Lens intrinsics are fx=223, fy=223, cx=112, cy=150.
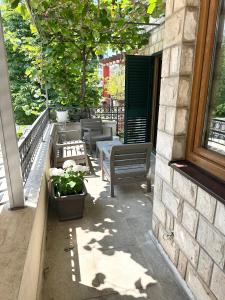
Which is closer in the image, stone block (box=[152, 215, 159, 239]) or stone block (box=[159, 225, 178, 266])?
stone block (box=[159, 225, 178, 266])

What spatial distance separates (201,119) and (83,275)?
1522mm

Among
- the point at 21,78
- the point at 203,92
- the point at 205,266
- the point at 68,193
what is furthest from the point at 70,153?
the point at 21,78

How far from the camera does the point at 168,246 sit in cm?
191

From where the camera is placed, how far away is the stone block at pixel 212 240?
1.25 metres

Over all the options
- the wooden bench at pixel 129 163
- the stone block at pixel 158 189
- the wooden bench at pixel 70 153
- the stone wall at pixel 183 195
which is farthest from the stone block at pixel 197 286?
the wooden bench at pixel 70 153

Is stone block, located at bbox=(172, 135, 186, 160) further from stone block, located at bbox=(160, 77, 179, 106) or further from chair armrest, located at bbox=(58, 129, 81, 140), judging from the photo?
chair armrest, located at bbox=(58, 129, 81, 140)

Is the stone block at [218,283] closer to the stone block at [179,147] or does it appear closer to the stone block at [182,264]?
the stone block at [182,264]

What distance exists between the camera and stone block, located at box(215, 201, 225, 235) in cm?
121

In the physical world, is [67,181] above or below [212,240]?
below

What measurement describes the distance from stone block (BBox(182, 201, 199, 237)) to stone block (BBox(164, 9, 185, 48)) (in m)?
1.17

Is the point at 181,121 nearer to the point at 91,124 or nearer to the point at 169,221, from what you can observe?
the point at 169,221

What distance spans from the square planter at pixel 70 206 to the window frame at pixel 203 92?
4.36 feet

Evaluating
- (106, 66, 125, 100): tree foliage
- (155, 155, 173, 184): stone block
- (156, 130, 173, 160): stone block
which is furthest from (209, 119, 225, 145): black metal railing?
(106, 66, 125, 100): tree foliage

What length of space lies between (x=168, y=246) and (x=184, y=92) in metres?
1.28
